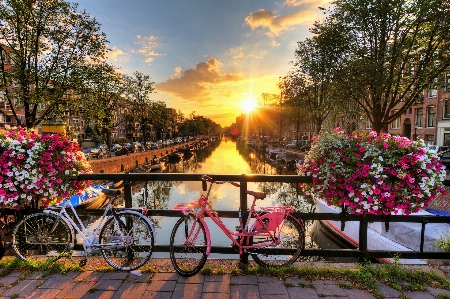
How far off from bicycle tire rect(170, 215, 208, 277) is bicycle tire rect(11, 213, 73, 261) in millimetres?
1618

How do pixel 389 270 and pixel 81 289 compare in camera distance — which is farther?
pixel 389 270

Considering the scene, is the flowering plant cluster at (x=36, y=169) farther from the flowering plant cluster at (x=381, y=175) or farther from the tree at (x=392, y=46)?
the tree at (x=392, y=46)

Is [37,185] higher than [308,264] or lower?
higher

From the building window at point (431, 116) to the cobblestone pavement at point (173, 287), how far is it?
38.8 metres

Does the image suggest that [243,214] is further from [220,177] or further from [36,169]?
[36,169]

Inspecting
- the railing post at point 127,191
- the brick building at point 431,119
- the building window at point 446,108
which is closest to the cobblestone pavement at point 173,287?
the railing post at point 127,191

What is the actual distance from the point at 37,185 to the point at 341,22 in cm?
2025

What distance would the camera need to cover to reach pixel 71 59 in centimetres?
1761

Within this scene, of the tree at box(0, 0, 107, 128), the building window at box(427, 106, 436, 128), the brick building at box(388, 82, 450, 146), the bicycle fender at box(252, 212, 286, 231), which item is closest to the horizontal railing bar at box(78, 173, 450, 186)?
the bicycle fender at box(252, 212, 286, 231)

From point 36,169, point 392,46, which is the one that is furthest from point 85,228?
point 392,46

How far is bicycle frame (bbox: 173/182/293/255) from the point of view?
11.9ft

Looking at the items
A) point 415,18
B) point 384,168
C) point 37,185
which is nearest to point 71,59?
point 37,185

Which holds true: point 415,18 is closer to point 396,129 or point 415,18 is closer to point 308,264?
point 308,264

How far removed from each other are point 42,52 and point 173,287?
19.0 metres
